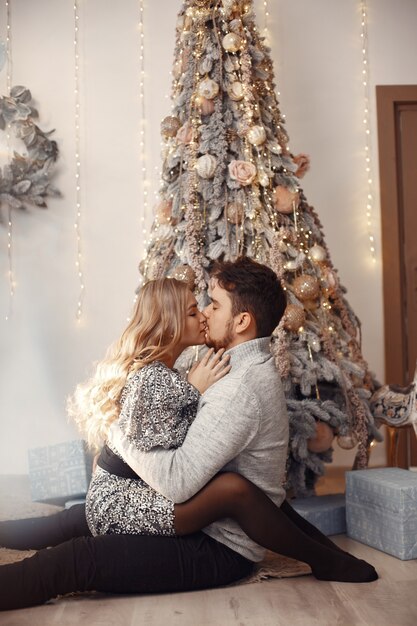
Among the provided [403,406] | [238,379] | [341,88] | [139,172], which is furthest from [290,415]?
[341,88]

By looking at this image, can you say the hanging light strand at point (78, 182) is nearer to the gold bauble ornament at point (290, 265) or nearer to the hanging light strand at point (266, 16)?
the hanging light strand at point (266, 16)

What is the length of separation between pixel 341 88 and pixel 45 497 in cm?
249

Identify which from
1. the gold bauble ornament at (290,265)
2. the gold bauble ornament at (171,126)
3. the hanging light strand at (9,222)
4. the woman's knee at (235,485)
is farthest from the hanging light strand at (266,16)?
the woman's knee at (235,485)

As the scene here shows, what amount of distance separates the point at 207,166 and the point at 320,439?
110 centimetres

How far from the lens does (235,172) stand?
2869 mm

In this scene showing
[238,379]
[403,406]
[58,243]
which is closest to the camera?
[238,379]

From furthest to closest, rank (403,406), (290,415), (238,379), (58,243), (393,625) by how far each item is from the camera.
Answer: (58,243), (403,406), (290,415), (238,379), (393,625)

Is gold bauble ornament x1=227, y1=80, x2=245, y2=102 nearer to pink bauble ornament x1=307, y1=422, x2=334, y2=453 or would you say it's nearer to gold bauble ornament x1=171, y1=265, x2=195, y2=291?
gold bauble ornament x1=171, y1=265, x2=195, y2=291

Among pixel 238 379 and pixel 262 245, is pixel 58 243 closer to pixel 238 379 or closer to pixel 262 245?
pixel 262 245

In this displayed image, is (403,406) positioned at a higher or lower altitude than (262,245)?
lower

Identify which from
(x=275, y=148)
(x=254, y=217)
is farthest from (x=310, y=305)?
(x=275, y=148)

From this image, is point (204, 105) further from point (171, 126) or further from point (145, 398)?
point (145, 398)

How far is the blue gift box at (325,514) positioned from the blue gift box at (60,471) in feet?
2.70

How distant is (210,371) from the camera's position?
2.17m
